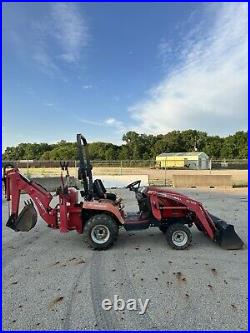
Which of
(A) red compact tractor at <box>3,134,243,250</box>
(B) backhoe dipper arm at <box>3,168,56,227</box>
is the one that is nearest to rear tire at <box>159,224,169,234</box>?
(A) red compact tractor at <box>3,134,243,250</box>

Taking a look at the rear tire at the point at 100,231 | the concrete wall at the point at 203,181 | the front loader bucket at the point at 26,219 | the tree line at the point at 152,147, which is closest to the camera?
the rear tire at the point at 100,231

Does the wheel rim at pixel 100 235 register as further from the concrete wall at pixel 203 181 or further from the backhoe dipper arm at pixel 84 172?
the concrete wall at pixel 203 181

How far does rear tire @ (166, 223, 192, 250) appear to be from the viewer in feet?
18.7

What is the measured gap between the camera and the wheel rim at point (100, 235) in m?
5.57

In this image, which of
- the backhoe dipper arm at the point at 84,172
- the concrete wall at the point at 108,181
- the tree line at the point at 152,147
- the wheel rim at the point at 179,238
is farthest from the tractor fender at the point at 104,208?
the tree line at the point at 152,147

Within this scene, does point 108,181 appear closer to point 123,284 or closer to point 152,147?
point 123,284

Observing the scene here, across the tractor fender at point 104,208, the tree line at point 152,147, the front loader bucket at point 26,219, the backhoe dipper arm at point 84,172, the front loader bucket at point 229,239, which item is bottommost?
the front loader bucket at point 229,239

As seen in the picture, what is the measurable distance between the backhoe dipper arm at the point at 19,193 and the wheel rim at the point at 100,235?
0.81 meters

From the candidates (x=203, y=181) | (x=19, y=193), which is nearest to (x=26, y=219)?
(x=19, y=193)

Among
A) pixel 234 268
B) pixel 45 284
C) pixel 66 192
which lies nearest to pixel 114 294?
pixel 45 284

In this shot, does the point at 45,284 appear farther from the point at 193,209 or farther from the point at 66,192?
the point at 193,209

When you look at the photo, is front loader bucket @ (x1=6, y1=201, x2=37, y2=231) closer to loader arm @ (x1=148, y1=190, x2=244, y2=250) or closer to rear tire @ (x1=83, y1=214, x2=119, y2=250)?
rear tire @ (x1=83, y1=214, x2=119, y2=250)

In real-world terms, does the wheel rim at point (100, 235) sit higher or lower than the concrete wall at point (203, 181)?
lower

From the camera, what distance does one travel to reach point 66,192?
5.81m
